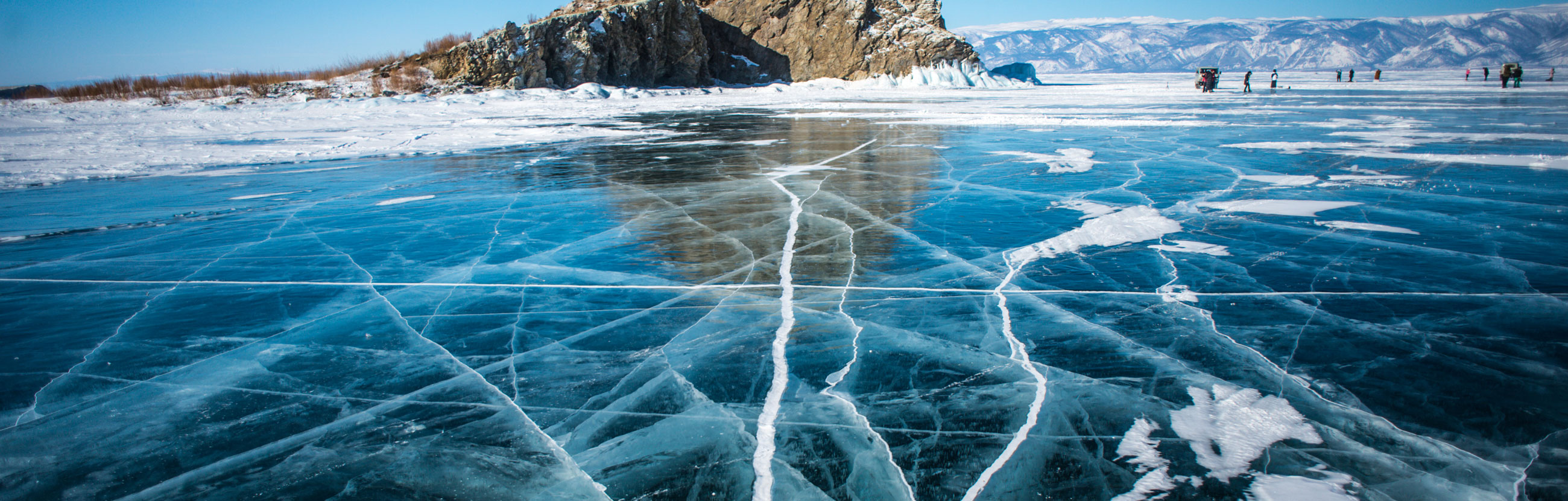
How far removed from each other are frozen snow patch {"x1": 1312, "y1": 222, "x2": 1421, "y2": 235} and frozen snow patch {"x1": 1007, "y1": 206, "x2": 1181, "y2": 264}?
750 millimetres

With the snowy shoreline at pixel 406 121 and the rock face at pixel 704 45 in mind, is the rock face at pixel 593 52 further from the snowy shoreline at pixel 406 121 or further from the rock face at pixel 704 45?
the snowy shoreline at pixel 406 121

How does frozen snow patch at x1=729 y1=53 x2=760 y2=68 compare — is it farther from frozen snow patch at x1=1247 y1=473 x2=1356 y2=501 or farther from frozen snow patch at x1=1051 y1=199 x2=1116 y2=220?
frozen snow patch at x1=1247 y1=473 x2=1356 y2=501

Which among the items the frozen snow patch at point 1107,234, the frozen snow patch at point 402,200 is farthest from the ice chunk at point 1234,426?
the frozen snow patch at point 402,200

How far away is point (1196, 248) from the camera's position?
137 inches

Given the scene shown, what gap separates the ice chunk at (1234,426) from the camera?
5.31 ft

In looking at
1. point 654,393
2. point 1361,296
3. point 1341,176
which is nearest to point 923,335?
point 654,393

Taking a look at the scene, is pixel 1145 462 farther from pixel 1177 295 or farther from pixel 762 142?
pixel 762 142

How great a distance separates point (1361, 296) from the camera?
106 inches

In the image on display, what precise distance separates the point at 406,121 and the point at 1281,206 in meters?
13.9

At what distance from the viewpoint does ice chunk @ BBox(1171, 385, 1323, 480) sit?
1.62 meters

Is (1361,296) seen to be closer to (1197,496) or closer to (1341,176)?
(1197,496)

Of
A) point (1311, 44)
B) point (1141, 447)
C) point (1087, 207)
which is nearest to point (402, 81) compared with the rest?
point (1087, 207)

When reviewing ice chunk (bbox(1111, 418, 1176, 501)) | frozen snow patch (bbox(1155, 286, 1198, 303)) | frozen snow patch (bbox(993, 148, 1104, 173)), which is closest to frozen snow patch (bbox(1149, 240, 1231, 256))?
frozen snow patch (bbox(1155, 286, 1198, 303))

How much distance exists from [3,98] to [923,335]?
26.1 metres
